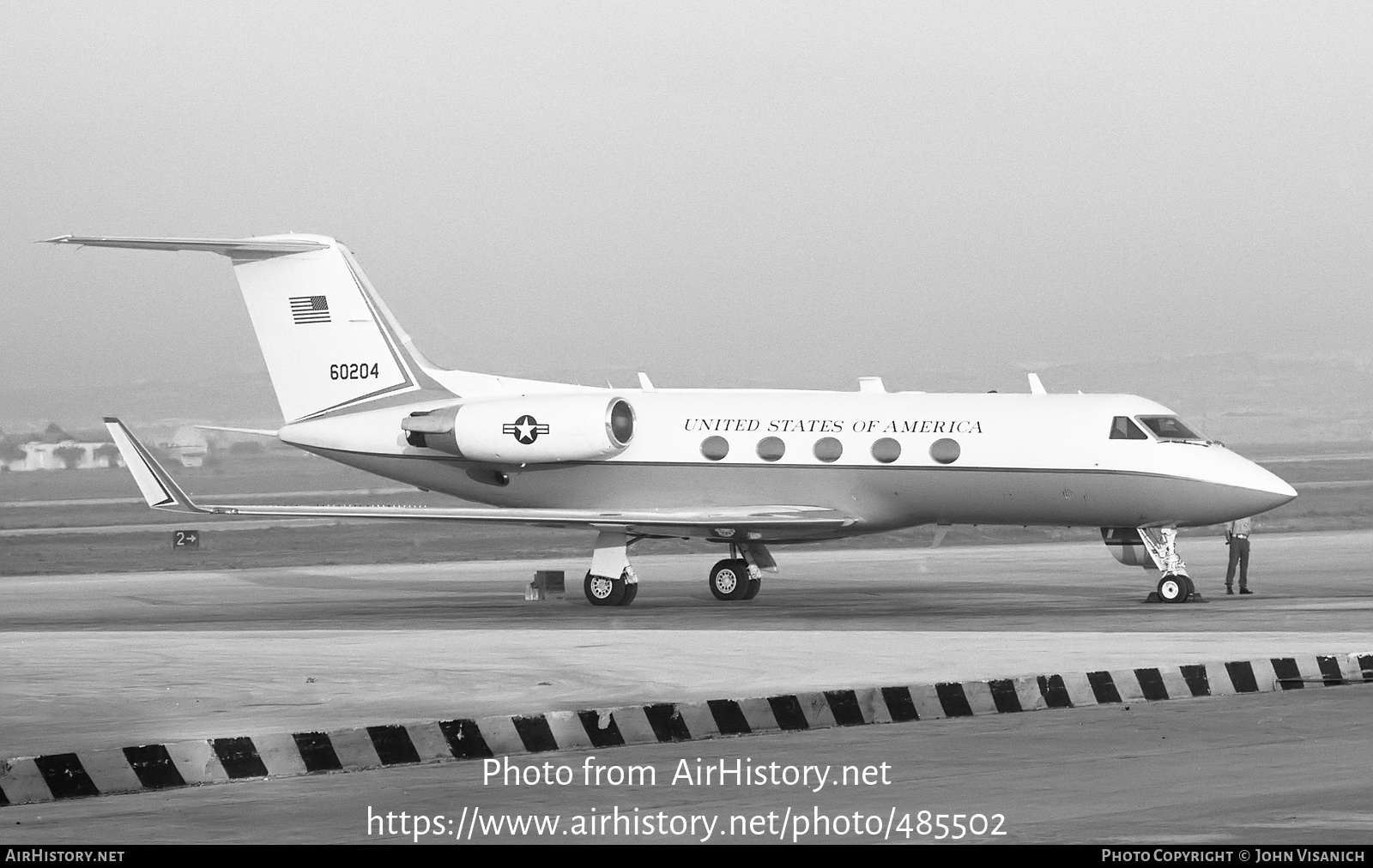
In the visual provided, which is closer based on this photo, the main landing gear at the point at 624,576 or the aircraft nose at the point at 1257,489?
the aircraft nose at the point at 1257,489

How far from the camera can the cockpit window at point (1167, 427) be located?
87.8 ft

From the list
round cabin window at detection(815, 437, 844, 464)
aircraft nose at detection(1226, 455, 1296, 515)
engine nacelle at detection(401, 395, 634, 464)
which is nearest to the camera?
aircraft nose at detection(1226, 455, 1296, 515)

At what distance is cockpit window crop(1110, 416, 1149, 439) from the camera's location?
26.6m

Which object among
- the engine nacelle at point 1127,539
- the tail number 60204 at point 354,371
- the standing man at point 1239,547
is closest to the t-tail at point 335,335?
the tail number 60204 at point 354,371

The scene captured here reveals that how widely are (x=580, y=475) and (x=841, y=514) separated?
4006mm

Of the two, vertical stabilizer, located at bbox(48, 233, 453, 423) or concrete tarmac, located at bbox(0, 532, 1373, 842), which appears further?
vertical stabilizer, located at bbox(48, 233, 453, 423)

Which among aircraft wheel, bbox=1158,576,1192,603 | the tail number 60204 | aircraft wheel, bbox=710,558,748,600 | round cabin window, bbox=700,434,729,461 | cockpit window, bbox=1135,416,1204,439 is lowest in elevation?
aircraft wheel, bbox=710,558,748,600

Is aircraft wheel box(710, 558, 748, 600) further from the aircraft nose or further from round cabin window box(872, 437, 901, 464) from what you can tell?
the aircraft nose

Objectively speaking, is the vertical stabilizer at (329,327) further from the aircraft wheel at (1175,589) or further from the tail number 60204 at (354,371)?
the aircraft wheel at (1175,589)

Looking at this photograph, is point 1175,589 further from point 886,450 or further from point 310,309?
point 310,309

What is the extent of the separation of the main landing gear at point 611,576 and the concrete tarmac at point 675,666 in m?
0.77

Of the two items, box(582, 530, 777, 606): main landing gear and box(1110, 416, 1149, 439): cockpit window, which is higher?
box(1110, 416, 1149, 439): cockpit window

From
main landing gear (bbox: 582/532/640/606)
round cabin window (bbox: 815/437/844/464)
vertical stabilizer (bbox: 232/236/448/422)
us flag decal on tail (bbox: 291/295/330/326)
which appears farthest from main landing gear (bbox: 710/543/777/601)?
us flag decal on tail (bbox: 291/295/330/326)

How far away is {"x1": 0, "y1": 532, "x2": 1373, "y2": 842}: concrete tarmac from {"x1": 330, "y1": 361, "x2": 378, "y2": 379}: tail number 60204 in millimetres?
3325
